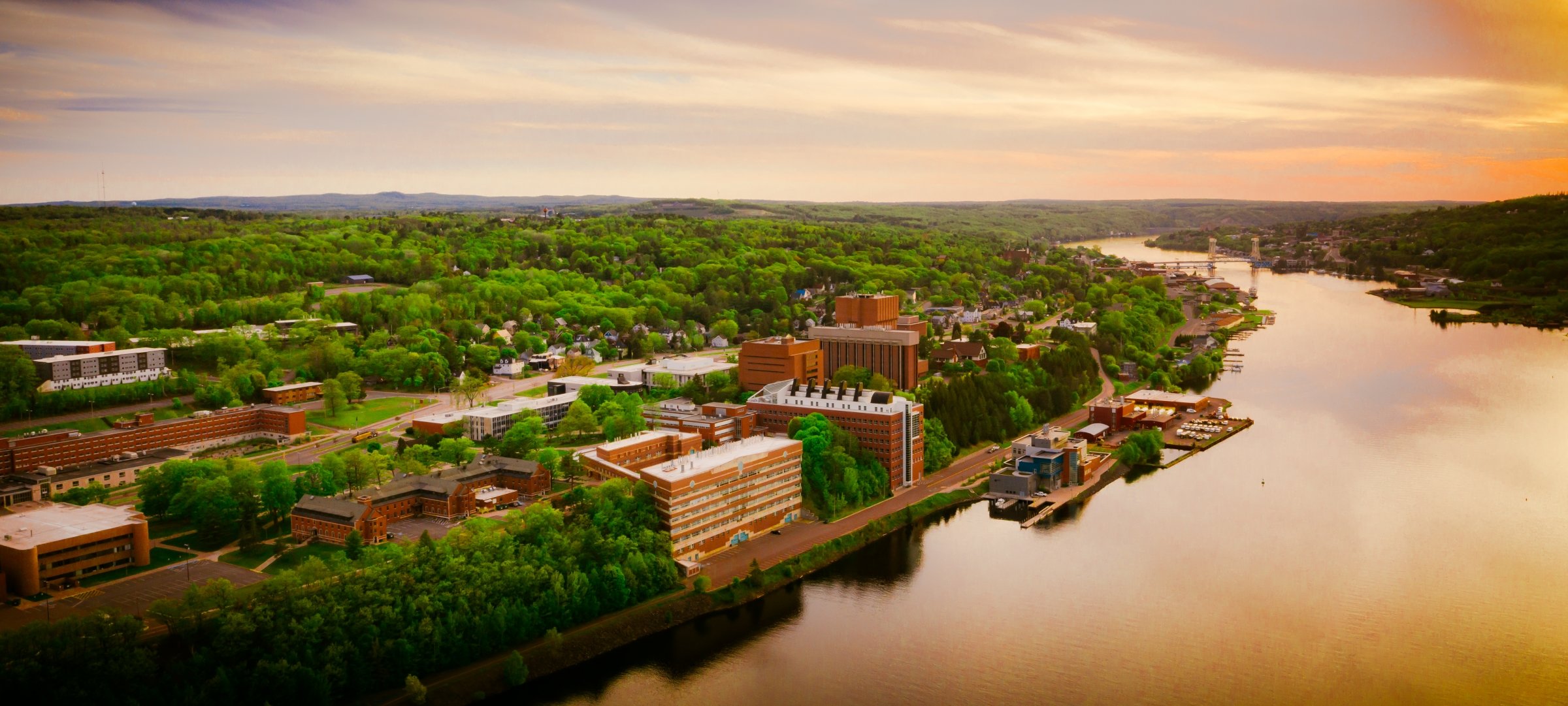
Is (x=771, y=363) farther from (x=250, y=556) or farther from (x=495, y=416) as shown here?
(x=250, y=556)

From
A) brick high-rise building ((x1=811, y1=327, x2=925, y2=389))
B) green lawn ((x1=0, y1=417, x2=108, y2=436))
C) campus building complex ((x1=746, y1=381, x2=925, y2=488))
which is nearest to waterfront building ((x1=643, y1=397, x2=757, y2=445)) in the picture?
campus building complex ((x1=746, y1=381, x2=925, y2=488))

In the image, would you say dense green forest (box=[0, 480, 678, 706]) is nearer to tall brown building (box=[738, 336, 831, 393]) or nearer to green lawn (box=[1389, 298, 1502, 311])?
tall brown building (box=[738, 336, 831, 393])

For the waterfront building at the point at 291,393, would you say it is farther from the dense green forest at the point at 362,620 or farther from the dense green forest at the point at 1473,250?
the dense green forest at the point at 1473,250

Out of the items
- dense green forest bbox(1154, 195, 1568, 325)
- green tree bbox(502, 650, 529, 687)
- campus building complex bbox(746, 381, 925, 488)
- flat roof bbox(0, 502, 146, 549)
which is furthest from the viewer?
dense green forest bbox(1154, 195, 1568, 325)

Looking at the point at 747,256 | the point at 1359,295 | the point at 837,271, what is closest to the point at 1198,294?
the point at 1359,295

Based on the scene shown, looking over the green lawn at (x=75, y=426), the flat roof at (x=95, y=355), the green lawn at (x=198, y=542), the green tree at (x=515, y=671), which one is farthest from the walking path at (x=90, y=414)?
the green tree at (x=515, y=671)
